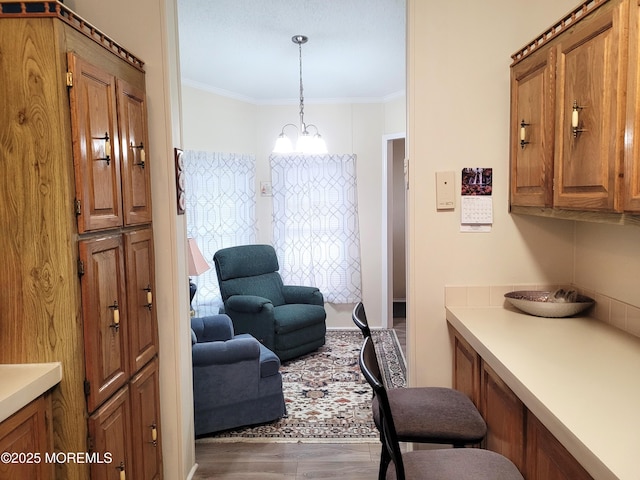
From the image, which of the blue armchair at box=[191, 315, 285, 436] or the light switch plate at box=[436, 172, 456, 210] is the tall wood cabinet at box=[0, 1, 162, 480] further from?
the light switch plate at box=[436, 172, 456, 210]

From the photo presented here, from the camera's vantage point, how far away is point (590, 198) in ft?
4.74

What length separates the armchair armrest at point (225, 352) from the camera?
2.73m

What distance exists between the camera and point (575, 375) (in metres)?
1.32

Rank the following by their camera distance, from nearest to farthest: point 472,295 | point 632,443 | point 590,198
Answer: point 632,443
point 590,198
point 472,295

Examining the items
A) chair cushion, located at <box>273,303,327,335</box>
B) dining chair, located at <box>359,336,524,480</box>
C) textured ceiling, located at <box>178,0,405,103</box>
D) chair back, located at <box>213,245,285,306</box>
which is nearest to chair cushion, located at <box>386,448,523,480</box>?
dining chair, located at <box>359,336,524,480</box>

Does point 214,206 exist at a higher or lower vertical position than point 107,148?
lower

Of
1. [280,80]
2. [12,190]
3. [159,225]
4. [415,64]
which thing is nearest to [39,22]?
[12,190]

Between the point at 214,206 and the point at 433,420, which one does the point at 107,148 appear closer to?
the point at 433,420

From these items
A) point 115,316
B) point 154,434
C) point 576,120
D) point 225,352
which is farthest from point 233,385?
point 576,120

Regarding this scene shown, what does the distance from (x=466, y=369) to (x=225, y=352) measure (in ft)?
4.79

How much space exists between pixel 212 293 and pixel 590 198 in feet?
12.2

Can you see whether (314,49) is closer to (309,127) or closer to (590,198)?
(309,127)

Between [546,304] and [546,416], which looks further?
[546,304]

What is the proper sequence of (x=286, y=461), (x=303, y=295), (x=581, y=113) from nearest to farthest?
(x=581, y=113) < (x=286, y=461) < (x=303, y=295)
